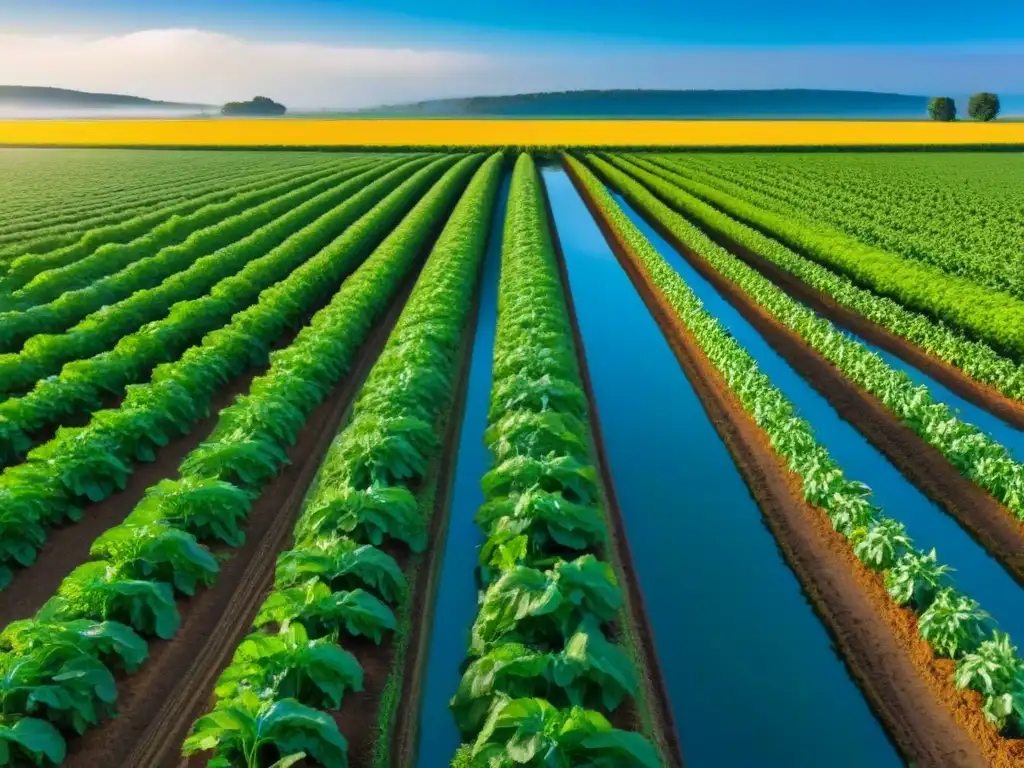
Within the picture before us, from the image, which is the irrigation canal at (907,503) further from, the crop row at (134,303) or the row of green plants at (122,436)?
the crop row at (134,303)

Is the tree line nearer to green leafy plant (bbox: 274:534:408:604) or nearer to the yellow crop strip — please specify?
the yellow crop strip

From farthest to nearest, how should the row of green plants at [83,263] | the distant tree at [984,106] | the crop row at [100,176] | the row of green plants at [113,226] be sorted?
the distant tree at [984,106]
the crop row at [100,176]
the row of green plants at [113,226]
the row of green plants at [83,263]

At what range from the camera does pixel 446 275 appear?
17.9m

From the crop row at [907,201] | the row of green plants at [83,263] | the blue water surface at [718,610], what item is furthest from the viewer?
the crop row at [907,201]

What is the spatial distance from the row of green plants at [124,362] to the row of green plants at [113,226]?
854 cm

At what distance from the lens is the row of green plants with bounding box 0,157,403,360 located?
14617mm

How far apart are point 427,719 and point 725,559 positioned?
4.23m

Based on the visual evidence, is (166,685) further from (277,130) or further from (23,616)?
(277,130)

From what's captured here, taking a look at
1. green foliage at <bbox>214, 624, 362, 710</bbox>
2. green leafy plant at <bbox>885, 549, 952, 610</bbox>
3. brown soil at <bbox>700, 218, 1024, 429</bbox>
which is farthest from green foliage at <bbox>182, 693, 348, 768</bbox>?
brown soil at <bbox>700, 218, 1024, 429</bbox>

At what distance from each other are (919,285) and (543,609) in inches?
686

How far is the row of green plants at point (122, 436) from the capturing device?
8.21m

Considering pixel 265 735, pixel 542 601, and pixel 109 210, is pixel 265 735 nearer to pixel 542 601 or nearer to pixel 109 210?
pixel 542 601

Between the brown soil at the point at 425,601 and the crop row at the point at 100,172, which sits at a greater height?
the crop row at the point at 100,172

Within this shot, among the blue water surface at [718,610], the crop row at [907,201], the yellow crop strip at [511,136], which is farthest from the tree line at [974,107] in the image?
the blue water surface at [718,610]
